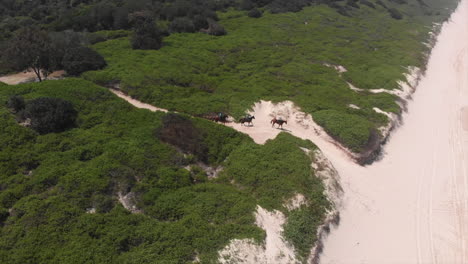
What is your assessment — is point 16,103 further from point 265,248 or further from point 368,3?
point 368,3

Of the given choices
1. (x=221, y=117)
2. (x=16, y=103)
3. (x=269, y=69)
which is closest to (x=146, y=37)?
(x=269, y=69)

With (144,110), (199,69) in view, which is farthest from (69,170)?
(199,69)

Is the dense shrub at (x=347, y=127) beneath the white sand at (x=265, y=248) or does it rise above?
beneath

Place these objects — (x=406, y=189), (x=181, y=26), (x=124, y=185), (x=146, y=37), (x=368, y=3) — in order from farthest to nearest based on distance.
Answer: (x=368, y=3) < (x=181, y=26) < (x=146, y=37) < (x=406, y=189) < (x=124, y=185)

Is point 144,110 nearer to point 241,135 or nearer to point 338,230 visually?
point 241,135

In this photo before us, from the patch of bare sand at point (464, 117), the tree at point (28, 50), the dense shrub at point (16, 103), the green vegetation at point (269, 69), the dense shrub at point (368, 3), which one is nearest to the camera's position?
Result: the dense shrub at point (16, 103)

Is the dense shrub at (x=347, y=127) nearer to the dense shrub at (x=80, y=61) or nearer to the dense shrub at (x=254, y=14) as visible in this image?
the dense shrub at (x=80, y=61)

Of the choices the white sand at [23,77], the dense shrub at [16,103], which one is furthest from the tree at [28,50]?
the dense shrub at [16,103]
